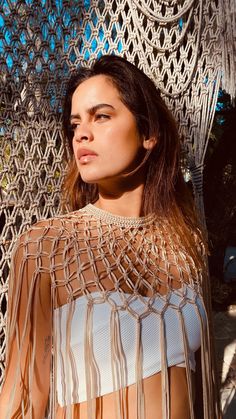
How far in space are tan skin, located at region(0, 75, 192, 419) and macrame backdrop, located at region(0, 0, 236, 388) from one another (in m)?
0.23

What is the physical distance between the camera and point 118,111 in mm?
1021

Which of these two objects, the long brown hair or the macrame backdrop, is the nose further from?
the macrame backdrop

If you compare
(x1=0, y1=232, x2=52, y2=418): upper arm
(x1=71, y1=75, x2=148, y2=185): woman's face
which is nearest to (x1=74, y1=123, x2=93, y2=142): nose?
(x1=71, y1=75, x2=148, y2=185): woman's face

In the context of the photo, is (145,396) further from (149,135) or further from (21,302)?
(149,135)

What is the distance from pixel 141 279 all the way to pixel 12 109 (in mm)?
581

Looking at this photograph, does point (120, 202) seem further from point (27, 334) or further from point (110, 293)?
point (27, 334)

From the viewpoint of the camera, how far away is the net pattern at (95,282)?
86 centimetres

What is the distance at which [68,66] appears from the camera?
133 cm

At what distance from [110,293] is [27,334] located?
171 millimetres

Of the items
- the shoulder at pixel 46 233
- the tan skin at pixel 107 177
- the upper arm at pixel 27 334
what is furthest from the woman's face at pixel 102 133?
the upper arm at pixel 27 334

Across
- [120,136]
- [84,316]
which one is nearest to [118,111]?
[120,136]

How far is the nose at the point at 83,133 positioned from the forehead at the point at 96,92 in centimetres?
5

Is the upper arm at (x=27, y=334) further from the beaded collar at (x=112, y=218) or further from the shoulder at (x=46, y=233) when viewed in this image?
the beaded collar at (x=112, y=218)

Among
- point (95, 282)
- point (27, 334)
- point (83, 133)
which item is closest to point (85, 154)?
point (83, 133)
